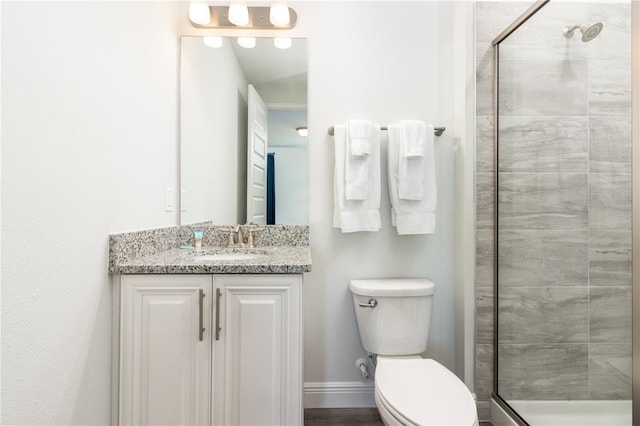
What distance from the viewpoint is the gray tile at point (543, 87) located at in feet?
4.44

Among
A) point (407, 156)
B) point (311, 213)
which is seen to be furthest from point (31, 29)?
point (407, 156)

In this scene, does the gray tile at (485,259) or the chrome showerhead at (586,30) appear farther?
the gray tile at (485,259)

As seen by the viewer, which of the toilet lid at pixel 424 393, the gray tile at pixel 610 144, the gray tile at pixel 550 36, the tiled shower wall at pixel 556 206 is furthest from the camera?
the gray tile at pixel 550 36

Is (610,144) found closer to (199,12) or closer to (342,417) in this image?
(342,417)

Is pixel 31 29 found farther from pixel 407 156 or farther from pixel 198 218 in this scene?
pixel 407 156

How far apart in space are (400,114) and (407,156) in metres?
0.29

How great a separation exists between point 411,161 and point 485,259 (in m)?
0.59

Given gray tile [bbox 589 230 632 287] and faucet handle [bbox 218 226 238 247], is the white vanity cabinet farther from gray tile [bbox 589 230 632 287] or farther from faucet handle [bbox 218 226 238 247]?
gray tile [bbox 589 230 632 287]

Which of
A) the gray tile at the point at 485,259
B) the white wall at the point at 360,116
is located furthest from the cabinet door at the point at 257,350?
the gray tile at the point at 485,259

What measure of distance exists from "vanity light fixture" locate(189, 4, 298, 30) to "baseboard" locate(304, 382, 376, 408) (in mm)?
1865

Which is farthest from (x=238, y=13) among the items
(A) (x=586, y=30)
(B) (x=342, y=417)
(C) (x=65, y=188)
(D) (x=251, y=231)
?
(B) (x=342, y=417)

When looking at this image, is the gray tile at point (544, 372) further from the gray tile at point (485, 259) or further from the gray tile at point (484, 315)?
the gray tile at point (485, 259)

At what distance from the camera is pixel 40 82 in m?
0.81

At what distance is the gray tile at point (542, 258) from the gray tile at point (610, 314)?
0.08 metres
